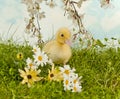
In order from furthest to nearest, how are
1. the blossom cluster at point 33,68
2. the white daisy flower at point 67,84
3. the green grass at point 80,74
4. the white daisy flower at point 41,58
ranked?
→ the white daisy flower at point 41,58, the blossom cluster at point 33,68, the white daisy flower at point 67,84, the green grass at point 80,74

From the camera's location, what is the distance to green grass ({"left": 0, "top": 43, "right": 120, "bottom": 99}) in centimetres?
520

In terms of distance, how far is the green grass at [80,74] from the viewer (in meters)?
5.20

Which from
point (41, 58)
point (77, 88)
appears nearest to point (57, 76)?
point (77, 88)

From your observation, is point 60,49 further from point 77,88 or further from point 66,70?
point 77,88

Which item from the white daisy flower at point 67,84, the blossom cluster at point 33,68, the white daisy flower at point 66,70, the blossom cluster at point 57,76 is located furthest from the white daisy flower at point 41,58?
the white daisy flower at point 67,84

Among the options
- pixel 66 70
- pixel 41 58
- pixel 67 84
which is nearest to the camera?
pixel 67 84

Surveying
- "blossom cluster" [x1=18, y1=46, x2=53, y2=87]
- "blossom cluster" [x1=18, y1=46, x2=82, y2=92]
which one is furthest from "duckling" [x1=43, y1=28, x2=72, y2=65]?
"blossom cluster" [x1=18, y1=46, x2=82, y2=92]

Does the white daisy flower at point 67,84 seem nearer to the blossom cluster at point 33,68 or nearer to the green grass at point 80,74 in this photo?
the green grass at point 80,74

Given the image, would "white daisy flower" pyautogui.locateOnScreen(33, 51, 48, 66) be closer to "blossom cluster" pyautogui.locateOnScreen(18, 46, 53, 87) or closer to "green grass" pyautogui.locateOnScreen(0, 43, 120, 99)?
"blossom cluster" pyautogui.locateOnScreen(18, 46, 53, 87)

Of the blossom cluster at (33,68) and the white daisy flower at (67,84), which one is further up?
the blossom cluster at (33,68)

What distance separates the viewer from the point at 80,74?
5781mm

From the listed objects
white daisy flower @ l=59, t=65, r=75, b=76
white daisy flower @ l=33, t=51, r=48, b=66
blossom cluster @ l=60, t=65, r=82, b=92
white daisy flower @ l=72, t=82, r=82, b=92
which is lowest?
white daisy flower @ l=72, t=82, r=82, b=92

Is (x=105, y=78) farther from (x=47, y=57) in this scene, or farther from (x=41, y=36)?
(x=41, y=36)

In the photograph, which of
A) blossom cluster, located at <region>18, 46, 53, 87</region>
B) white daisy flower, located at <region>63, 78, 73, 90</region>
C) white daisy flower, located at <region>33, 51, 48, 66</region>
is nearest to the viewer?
white daisy flower, located at <region>63, 78, 73, 90</region>
